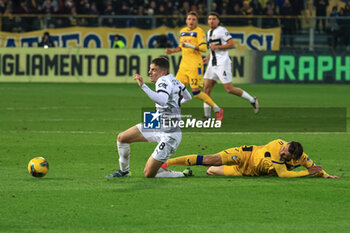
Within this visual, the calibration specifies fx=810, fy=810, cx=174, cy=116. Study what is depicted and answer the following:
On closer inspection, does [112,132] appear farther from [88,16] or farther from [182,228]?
[88,16]

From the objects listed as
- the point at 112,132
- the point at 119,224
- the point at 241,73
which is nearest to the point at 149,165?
→ the point at 119,224

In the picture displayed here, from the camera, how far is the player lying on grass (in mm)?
9828

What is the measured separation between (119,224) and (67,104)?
565 inches

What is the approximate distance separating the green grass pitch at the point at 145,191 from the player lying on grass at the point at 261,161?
0.14 meters

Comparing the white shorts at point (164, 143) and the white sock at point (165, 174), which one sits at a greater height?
the white shorts at point (164, 143)

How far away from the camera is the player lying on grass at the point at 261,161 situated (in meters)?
9.83

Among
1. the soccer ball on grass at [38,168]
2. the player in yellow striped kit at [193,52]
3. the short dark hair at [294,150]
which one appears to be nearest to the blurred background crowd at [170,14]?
the player in yellow striped kit at [193,52]

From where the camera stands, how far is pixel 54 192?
909 centimetres

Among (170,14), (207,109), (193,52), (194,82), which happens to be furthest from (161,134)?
(170,14)

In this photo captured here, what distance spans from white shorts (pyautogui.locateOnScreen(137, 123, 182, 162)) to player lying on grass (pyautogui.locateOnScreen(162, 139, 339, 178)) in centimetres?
44

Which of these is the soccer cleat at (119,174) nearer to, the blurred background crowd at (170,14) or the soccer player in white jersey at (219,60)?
the soccer player in white jersey at (219,60)

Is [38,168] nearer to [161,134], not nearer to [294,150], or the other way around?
[161,134]

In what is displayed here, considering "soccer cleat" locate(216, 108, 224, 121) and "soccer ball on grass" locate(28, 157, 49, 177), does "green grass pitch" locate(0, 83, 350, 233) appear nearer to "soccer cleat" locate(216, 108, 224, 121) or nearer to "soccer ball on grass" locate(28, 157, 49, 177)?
"soccer ball on grass" locate(28, 157, 49, 177)

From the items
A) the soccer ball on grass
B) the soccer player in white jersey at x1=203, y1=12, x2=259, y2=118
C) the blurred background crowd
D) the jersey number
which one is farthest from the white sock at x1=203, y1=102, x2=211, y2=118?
the blurred background crowd
